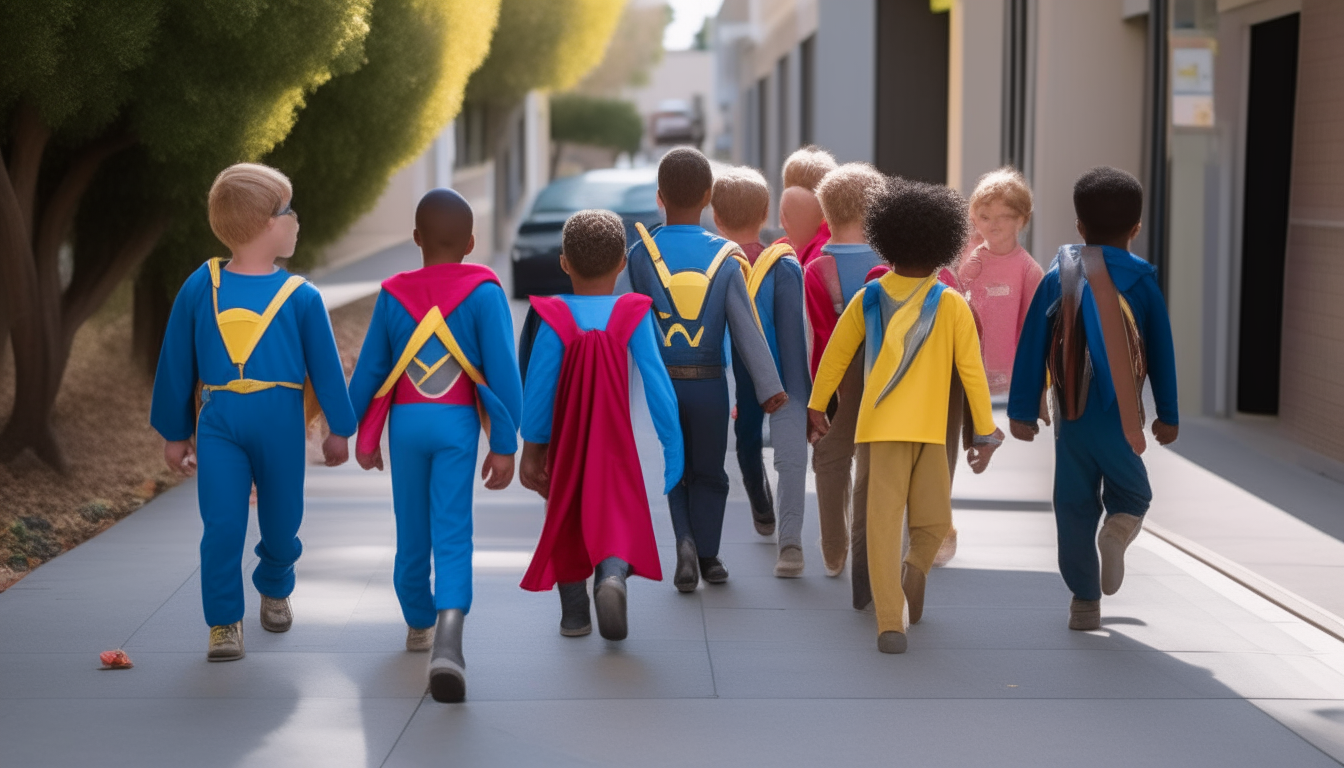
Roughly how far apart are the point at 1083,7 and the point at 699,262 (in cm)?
828

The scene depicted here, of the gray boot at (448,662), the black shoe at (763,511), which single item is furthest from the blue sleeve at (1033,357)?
the gray boot at (448,662)

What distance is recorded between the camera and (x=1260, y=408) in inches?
427

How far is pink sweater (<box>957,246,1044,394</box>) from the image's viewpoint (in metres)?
6.43

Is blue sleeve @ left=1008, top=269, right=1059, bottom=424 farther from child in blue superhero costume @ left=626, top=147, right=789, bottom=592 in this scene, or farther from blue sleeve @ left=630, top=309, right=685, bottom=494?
blue sleeve @ left=630, top=309, right=685, bottom=494

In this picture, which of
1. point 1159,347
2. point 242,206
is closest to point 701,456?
point 1159,347

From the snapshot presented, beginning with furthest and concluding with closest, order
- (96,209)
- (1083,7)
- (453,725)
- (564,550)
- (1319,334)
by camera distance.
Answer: (1083,7)
(96,209)
(1319,334)
(564,550)
(453,725)

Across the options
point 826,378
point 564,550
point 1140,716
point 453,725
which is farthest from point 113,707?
point 1140,716

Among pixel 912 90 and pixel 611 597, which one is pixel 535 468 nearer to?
pixel 611 597

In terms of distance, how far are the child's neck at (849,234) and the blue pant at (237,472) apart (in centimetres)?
216

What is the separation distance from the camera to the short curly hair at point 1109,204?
5.48 m

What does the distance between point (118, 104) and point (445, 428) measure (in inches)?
166

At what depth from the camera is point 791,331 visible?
634 centimetres

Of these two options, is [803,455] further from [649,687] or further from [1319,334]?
[1319,334]

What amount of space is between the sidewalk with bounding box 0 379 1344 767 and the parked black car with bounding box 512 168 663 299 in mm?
12068
